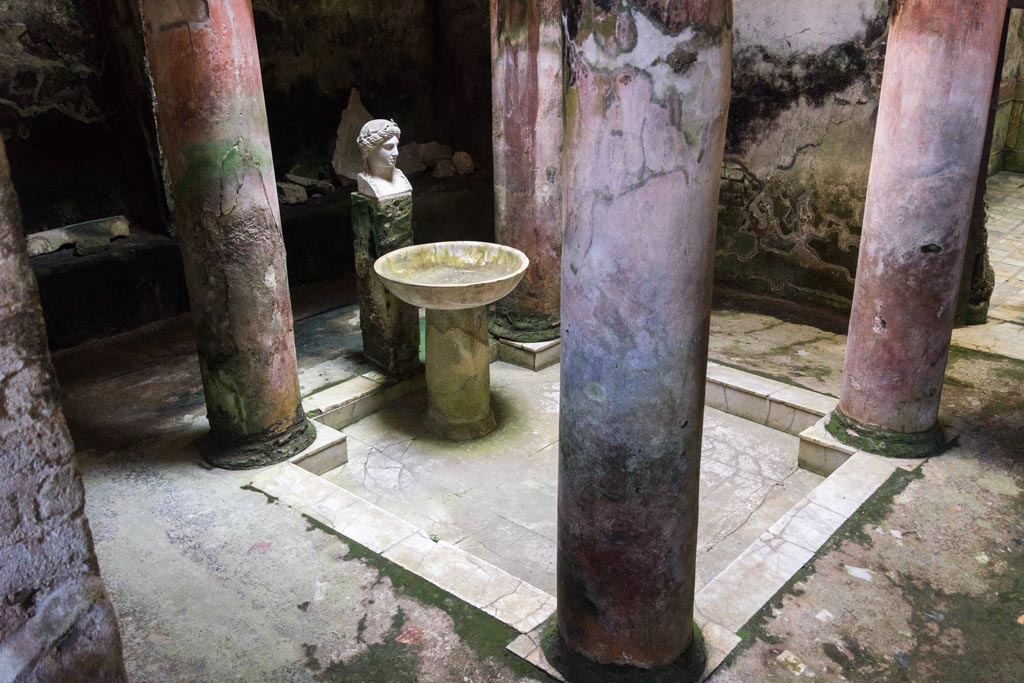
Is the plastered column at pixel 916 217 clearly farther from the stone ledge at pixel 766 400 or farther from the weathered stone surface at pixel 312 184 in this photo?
the weathered stone surface at pixel 312 184

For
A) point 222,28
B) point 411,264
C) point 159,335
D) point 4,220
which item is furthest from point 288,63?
point 4,220

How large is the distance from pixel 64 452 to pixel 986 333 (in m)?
6.60

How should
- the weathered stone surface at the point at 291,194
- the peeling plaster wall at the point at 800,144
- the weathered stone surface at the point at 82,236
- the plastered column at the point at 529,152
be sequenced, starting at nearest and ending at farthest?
the plastered column at the point at 529,152 < the peeling plaster wall at the point at 800,144 < the weathered stone surface at the point at 82,236 < the weathered stone surface at the point at 291,194

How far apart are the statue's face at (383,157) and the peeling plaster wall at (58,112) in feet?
10.3

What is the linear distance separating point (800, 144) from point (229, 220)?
4663mm

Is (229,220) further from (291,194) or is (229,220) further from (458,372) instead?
(291,194)

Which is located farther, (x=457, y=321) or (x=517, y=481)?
(x=457, y=321)

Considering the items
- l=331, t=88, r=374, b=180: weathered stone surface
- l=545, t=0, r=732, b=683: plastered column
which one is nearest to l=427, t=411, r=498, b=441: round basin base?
l=545, t=0, r=732, b=683: plastered column

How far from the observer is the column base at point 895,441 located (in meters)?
4.73

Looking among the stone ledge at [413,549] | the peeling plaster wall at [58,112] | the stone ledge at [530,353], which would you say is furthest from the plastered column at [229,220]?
the peeling plaster wall at [58,112]

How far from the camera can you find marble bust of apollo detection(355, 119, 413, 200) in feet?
18.0

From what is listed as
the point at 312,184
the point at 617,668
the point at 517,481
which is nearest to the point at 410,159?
the point at 312,184

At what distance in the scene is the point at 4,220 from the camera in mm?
1442

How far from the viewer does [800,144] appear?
22.7 feet
